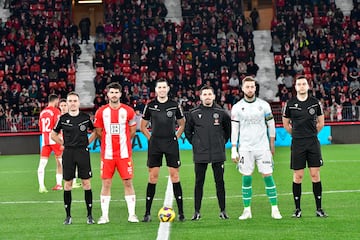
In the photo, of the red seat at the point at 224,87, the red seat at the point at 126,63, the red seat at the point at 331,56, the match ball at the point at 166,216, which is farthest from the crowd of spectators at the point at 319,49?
the match ball at the point at 166,216

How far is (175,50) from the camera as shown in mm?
41594

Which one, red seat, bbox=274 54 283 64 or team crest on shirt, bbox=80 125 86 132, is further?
red seat, bbox=274 54 283 64

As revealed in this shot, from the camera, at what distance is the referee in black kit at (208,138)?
42.0ft

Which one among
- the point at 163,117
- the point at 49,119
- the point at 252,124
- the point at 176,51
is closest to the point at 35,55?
the point at 176,51

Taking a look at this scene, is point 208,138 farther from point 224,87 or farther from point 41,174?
point 224,87

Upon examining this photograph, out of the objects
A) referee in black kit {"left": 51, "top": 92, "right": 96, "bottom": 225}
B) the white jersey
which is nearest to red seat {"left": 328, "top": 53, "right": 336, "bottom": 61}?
the white jersey

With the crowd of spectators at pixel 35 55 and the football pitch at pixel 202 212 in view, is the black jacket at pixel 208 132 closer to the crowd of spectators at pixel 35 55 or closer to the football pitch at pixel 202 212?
the football pitch at pixel 202 212

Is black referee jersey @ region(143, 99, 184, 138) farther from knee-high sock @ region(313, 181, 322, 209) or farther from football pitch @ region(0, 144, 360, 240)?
knee-high sock @ region(313, 181, 322, 209)

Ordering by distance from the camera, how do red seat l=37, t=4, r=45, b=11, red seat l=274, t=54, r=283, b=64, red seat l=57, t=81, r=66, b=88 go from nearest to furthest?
red seat l=57, t=81, r=66, b=88 < red seat l=274, t=54, r=283, b=64 < red seat l=37, t=4, r=45, b=11

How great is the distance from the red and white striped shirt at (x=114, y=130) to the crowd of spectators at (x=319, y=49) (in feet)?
78.4

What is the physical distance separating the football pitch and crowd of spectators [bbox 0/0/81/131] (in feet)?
50.1

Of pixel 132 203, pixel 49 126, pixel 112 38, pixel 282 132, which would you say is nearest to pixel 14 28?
pixel 112 38

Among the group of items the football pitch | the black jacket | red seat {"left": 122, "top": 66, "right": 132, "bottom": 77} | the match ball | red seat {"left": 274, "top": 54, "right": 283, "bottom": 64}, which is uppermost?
red seat {"left": 274, "top": 54, "right": 283, "bottom": 64}

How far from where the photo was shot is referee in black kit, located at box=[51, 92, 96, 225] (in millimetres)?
12758
